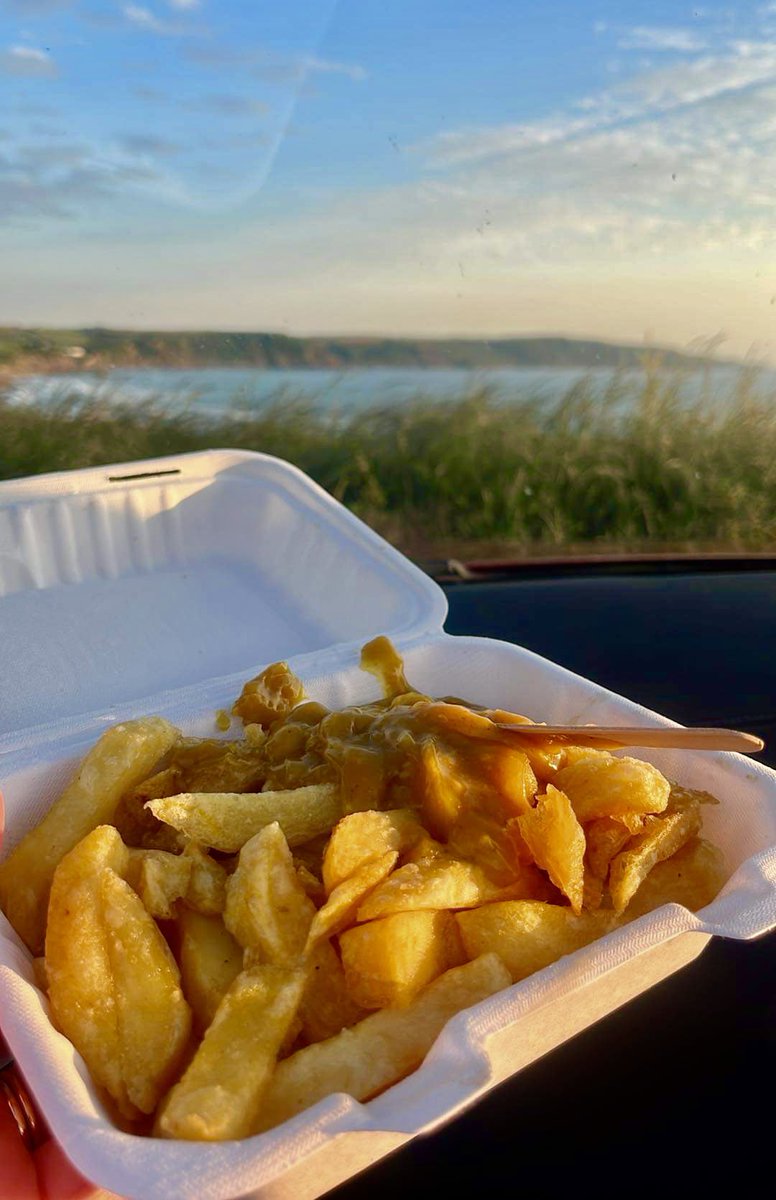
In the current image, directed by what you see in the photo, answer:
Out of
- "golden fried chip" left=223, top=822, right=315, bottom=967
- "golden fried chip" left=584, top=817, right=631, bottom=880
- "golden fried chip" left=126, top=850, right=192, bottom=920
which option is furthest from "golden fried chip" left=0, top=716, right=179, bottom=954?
"golden fried chip" left=584, top=817, right=631, bottom=880

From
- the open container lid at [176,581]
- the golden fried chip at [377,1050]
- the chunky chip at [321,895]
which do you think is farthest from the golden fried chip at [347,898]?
the open container lid at [176,581]

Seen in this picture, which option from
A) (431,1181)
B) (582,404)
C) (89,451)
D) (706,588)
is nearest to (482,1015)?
(431,1181)

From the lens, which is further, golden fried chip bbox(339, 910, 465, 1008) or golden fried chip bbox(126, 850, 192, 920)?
golden fried chip bbox(126, 850, 192, 920)

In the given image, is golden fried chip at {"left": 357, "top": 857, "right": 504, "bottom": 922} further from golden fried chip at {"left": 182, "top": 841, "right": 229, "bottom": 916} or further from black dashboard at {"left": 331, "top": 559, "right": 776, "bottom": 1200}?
black dashboard at {"left": 331, "top": 559, "right": 776, "bottom": 1200}

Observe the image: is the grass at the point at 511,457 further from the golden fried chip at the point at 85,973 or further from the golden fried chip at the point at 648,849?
the golden fried chip at the point at 85,973

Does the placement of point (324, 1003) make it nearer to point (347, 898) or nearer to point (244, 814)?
point (347, 898)

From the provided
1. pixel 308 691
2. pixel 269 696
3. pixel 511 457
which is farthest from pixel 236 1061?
pixel 511 457
